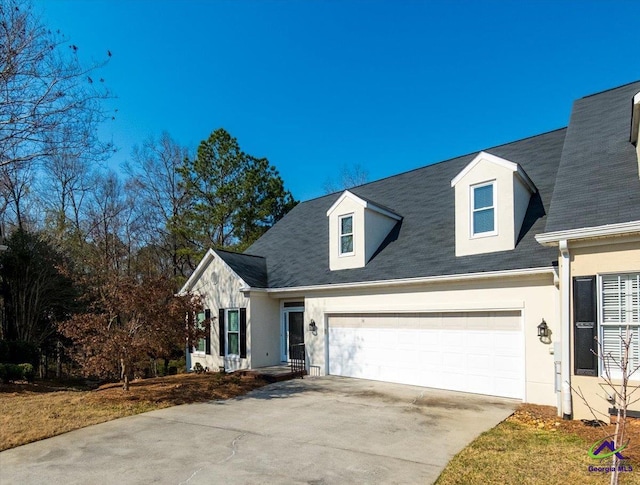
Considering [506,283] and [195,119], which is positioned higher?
[195,119]

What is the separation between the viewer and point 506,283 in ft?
32.0

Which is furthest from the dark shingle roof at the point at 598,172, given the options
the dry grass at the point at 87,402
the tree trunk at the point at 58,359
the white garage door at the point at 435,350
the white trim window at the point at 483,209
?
the tree trunk at the point at 58,359

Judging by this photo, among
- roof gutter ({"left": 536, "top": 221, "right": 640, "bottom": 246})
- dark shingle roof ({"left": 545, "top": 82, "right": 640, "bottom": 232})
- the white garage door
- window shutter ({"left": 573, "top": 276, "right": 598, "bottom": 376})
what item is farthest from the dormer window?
window shutter ({"left": 573, "top": 276, "right": 598, "bottom": 376})

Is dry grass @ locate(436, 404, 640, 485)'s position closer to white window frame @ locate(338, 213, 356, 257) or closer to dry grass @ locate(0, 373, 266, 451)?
dry grass @ locate(0, 373, 266, 451)

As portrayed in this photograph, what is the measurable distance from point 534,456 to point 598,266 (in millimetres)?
3658

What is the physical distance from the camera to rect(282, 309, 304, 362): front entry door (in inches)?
579

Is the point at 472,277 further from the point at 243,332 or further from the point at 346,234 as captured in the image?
the point at 243,332

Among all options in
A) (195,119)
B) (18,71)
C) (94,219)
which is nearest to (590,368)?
(18,71)

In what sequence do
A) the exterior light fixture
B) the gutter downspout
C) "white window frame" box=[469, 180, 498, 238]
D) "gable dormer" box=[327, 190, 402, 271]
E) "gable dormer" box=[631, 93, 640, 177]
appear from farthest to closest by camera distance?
"gable dormer" box=[327, 190, 402, 271]
"white window frame" box=[469, 180, 498, 238]
the exterior light fixture
"gable dormer" box=[631, 93, 640, 177]
the gutter downspout

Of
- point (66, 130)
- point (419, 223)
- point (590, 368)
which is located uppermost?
point (66, 130)

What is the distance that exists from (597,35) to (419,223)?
7.96m

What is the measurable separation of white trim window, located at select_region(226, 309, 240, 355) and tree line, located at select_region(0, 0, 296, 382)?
2.51 m

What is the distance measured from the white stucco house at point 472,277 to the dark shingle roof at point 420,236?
5cm

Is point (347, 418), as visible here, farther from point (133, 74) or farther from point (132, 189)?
point (132, 189)
